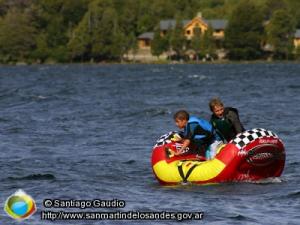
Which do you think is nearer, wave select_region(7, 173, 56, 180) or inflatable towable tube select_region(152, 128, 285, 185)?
inflatable towable tube select_region(152, 128, 285, 185)

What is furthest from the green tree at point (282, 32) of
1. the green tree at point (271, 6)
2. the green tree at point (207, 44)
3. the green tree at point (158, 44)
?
the green tree at point (158, 44)

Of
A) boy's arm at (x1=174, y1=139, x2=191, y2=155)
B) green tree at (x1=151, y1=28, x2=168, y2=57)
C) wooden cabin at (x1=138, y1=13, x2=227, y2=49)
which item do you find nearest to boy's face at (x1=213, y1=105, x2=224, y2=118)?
boy's arm at (x1=174, y1=139, x2=191, y2=155)

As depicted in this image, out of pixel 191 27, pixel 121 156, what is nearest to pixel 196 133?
pixel 121 156

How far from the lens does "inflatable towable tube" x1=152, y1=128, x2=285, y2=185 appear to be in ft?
53.8

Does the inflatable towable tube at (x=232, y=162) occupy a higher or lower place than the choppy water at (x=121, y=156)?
higher

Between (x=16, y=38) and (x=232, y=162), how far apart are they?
13163 cm

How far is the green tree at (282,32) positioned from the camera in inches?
5202

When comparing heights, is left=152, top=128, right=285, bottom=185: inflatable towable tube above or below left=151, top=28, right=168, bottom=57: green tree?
above

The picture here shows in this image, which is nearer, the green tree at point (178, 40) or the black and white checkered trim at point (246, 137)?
the black and white checkered trim at point (246, 137)

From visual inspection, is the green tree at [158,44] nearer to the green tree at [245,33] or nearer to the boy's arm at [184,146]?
the green tree at [245,33]

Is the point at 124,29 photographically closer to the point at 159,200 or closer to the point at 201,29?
the point at 201,29

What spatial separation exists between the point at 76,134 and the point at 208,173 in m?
10.7

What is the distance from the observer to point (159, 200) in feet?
49.7

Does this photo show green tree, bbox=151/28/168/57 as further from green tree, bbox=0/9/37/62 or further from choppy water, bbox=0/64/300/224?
choppy water, bbox=0/64/300/224
